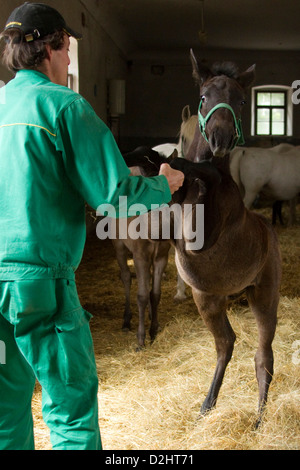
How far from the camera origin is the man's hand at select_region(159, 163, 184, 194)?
1.95m

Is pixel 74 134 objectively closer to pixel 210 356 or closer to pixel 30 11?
pixel 30 11

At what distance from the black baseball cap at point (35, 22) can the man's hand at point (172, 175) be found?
59 cm

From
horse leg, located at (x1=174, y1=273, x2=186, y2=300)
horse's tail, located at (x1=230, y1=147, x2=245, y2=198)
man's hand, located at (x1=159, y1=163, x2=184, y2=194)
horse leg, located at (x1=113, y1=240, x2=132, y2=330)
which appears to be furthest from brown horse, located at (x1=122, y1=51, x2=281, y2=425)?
horse's tail, located at (x1=230, y1=147, x2=245, y2=198)

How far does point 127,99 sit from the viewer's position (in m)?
17.1

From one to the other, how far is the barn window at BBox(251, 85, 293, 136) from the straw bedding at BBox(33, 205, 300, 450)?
40.2 ft

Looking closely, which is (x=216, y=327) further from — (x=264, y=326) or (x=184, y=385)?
(x=184, y=385)

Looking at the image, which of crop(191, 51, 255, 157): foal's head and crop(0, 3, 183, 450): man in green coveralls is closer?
crop(0, 3, 183, 450): man in green coveralls

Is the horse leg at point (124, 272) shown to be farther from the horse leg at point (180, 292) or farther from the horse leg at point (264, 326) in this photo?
the horse leg at point (264, 326)

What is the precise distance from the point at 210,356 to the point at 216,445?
Answer: 133cm

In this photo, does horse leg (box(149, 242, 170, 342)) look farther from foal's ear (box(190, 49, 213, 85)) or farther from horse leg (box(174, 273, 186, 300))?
foal's ear (box(190, 49, 213, 85))

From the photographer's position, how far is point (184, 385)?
11.1 ft

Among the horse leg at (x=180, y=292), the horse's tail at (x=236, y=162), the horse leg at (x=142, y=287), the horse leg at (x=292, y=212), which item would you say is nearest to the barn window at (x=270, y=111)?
the horse leg at (x=292, y=212)

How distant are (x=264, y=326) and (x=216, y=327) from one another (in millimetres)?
254

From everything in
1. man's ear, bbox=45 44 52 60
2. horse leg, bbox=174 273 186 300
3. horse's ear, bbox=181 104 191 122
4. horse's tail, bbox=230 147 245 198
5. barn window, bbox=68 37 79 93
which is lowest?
horse leg, bbox=174 273 186 300
